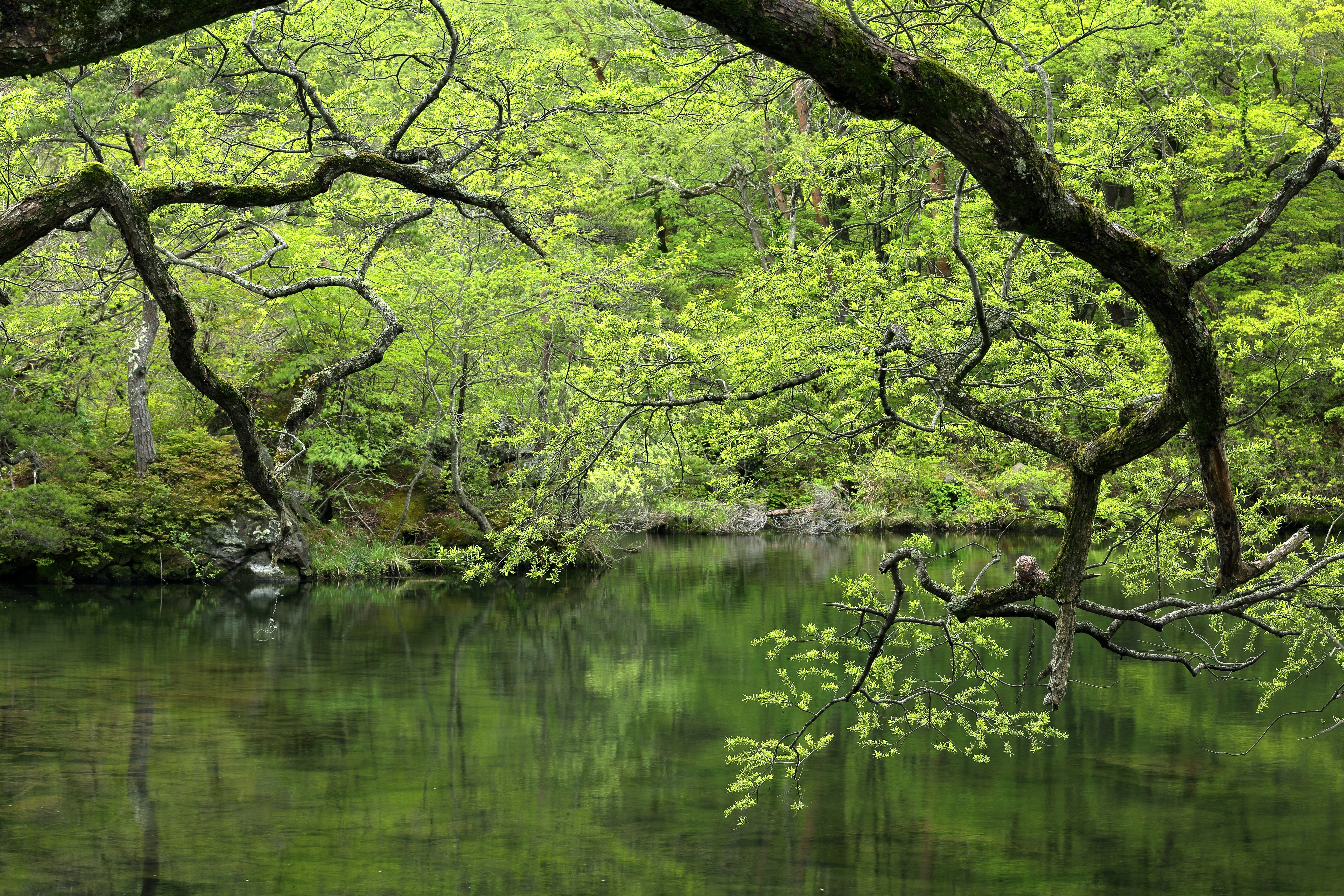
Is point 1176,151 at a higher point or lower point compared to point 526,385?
higher

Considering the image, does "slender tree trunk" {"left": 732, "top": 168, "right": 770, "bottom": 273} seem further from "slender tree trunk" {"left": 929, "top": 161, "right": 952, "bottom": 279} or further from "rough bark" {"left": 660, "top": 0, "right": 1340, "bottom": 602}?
"rough bark" {"left": 660, "top": 0, "right": 1340, "bottom": 602}

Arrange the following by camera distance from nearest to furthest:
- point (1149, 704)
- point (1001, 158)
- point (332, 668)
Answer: point (1001, 158)
point (1149, 704)
point (332, 668)

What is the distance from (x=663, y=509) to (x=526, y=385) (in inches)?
231

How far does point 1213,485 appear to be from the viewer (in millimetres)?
4039

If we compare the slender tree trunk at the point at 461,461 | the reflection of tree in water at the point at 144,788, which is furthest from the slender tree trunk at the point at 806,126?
the reflection of tree in water at the point at 144,788

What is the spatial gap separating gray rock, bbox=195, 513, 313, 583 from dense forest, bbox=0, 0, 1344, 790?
2.1 inches

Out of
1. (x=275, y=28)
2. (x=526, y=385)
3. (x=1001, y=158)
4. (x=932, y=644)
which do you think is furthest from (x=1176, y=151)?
(x=1001, y=158)

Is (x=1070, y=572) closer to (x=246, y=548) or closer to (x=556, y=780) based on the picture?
(x=556, y=780)

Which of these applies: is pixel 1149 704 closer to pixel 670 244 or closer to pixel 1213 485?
pixel 1213 485

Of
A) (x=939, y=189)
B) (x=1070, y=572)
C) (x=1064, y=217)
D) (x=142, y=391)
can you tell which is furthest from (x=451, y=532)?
(x=1064, y=217)

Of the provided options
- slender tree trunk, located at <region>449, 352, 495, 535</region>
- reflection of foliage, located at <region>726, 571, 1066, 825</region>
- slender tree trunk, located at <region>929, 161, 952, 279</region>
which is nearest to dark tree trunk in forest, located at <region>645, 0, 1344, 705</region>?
reflection of foliage, located at <region>726, 571, 1066, 825</region>

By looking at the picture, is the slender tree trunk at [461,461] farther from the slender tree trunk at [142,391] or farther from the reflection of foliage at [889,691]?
the reflection of foliage at [889,691]

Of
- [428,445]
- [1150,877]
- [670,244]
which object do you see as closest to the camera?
[1150,877]

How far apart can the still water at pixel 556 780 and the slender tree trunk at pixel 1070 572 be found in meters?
3.09
